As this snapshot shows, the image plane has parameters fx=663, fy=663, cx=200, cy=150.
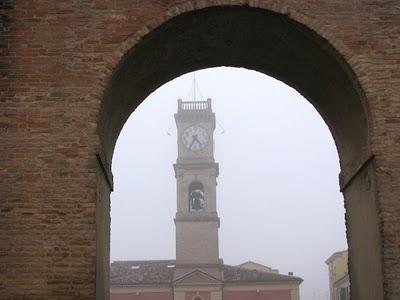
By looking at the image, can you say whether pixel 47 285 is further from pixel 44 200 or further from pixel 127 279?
pixel 127 279

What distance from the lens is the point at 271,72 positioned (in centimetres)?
1016

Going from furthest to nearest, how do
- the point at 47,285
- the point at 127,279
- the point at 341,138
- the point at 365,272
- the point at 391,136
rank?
the point at 127,279 → the point at 341,138 → the point at 365,272 → the point at 391,136 → the point at 47,285

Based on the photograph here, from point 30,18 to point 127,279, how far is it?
1722 inches

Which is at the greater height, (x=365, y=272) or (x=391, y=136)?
(x=391, y=136)

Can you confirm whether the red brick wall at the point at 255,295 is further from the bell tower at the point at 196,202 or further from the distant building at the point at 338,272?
the distant building at the point at 338,272

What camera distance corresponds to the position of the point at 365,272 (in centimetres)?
881

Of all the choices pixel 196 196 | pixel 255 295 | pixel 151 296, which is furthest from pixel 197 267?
pixel 196 196

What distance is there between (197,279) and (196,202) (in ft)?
18.6

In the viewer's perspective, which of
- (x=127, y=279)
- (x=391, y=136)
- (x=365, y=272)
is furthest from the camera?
(x=127, y=279)

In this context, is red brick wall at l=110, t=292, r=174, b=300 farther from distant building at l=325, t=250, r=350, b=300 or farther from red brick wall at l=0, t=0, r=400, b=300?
red brick wall at l=0, t=0, r=400, b=300

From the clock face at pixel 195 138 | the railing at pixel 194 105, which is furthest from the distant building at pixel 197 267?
the railing at pixel 194 105

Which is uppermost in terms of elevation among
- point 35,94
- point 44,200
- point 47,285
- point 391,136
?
point 35,94

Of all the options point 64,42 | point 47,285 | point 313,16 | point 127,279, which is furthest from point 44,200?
point 127,279

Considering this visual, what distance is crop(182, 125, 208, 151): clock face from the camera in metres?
51.4
